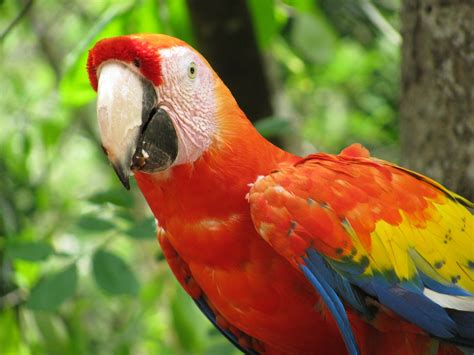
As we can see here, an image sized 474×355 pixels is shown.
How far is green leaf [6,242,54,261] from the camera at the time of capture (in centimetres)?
148

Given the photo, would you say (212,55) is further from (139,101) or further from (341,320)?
(341,320)

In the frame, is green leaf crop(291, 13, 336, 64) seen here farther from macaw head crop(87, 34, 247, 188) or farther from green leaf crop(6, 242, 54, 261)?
green leaf crop(6, 242, 54, 261)

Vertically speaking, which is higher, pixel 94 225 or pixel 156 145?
pixel 156 145

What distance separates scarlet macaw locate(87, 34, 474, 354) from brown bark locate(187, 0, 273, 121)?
1.99ft

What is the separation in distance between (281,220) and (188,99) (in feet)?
0.84

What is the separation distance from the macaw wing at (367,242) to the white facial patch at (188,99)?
0.13 m

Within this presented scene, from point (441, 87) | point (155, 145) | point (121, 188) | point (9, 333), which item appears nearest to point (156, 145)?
point (155, 145)

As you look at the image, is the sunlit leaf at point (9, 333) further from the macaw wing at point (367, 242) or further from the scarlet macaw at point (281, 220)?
the macaw wing at point (367, 242)

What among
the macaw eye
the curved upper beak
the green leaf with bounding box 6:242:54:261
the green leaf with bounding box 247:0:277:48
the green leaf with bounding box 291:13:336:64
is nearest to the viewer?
the curved upper beak

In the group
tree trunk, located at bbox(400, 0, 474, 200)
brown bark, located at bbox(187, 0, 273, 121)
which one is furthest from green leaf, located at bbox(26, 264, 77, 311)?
tree trunk, located at bbox(400, 0, 474, 200)

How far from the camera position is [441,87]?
141 centimetres

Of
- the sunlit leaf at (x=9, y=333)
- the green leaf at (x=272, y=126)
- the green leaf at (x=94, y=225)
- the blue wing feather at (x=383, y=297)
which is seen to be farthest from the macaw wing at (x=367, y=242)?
the sunlit leaf at (x=9, y=333)

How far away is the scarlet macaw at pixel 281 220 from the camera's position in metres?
1.07

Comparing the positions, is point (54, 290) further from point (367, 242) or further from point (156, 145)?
point (367, 242)
